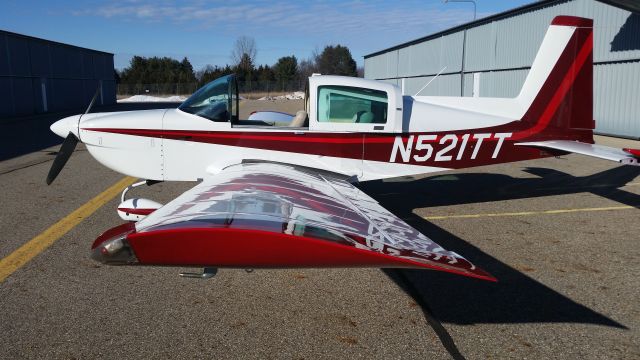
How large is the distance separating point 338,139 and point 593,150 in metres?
3.26

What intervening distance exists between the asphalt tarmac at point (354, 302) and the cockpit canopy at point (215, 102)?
1786 mm

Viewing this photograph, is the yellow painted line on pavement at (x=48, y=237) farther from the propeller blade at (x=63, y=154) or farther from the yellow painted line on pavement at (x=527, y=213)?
the yellow painted line on pavement at (x=527, y=213)

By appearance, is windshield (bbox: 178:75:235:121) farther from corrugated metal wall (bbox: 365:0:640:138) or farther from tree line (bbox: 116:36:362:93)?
tree line (bbox: 116:36:362:93)

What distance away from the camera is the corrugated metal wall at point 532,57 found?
14.9 meters

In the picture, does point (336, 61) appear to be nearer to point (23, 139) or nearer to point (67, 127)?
point (23, 139)

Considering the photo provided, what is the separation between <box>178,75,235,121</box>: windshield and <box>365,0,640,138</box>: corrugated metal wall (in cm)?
1366

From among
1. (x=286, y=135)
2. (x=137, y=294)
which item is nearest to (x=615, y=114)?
(x=286, y=135)

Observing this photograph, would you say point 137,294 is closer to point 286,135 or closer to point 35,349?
point 35,349

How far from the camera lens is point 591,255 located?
5.14m

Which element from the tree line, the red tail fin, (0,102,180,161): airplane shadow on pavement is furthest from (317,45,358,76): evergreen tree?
the red tail fin

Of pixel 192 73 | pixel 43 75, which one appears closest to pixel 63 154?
pixel 43 75

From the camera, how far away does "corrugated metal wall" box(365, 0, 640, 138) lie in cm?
1487

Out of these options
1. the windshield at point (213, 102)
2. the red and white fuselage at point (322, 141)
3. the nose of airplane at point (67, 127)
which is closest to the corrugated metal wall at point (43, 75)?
the nose of airplane at point (67, 127)

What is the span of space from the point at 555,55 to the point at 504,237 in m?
2.83
